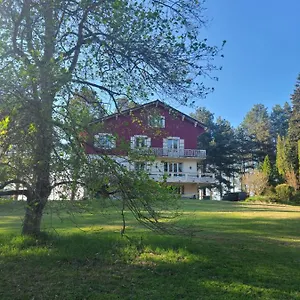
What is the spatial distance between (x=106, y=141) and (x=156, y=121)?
2046 mm

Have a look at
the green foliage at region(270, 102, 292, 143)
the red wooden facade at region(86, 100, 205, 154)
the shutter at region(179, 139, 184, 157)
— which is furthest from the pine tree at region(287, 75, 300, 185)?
the red wooden facade at region(86, 100, 205, 154)

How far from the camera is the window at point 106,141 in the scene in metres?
6.35

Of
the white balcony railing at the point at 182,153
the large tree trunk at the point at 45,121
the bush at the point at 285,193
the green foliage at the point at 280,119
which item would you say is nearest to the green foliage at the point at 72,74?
the large tree trunk at the point at 45,121

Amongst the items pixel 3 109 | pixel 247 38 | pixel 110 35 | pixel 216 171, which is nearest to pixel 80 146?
pixel 3 109

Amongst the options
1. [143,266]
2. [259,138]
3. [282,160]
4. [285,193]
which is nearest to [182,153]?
[282,160]

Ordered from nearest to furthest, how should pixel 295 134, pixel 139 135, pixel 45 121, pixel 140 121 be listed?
1. pixel 45 121
2. pixel 139 135
3. pixel 140 121
4. pixel 295 134

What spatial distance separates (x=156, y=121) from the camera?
8.15 metres

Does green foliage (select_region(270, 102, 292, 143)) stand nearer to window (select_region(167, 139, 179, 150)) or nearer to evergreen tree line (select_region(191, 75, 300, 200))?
evergreen tree line (select_region(191, 75, 300, 200))

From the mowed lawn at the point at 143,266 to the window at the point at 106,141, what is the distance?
115cm

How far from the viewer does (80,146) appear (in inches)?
209

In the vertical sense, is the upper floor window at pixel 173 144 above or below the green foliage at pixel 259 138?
below

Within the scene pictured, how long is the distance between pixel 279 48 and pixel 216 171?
3619 centimetres

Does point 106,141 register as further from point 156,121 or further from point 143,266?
point 143,266

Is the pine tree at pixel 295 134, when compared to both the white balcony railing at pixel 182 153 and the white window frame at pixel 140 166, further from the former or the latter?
the white window frame at pixel 140 166
